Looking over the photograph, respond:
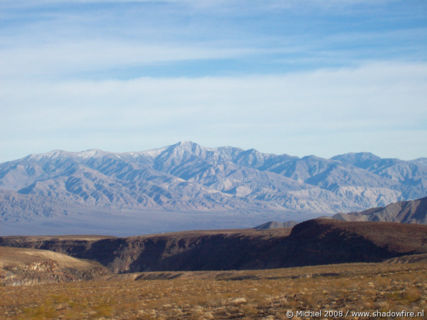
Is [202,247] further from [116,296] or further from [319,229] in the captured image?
[116,296]

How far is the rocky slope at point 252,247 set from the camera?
272ft

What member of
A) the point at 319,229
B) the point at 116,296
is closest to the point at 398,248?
the point at 319,229

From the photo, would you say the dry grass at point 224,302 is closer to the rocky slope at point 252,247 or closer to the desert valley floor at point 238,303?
the desert valley floor at point 238,303

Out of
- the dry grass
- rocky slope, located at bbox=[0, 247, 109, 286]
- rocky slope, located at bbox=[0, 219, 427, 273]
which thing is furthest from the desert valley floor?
rocky slope, located at bbox=[0, 219, 427, 273]

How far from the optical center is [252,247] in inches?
3994

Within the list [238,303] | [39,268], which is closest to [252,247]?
[39,268]

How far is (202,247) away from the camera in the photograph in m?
115

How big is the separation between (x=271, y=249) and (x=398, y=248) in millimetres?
24369

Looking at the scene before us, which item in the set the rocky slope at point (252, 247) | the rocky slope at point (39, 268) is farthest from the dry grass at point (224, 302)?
the rocky slope at point (252, 247)

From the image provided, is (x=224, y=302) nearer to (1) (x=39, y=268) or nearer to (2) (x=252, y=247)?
(1) (x=39, y=268)

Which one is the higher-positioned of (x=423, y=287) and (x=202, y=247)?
(x=423, y=287)

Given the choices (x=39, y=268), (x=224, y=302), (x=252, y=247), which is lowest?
(x=252, y=247)

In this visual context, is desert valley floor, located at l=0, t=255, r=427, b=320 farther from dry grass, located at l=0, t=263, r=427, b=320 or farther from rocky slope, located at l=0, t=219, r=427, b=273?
rocky slope, located at l=0, t=219, r=427, b=273

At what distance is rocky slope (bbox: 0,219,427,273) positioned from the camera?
8288 cm
